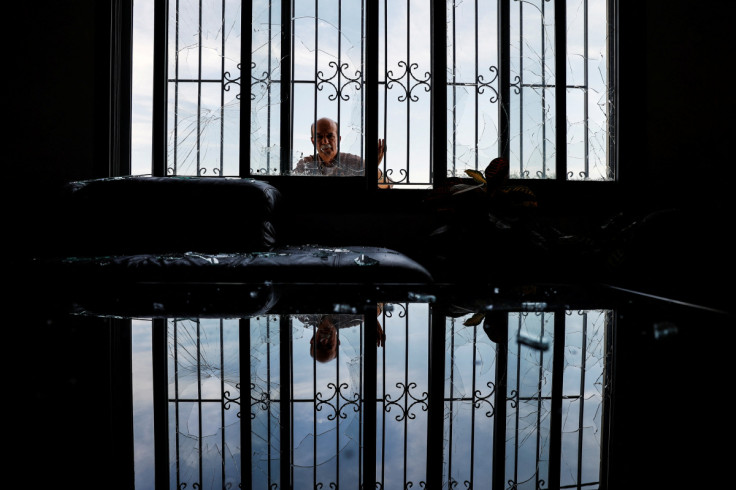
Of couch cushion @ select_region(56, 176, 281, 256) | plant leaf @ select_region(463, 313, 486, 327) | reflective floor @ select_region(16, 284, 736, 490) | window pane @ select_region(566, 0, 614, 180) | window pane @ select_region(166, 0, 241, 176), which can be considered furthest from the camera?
window pane @ select_region(566, 0, 614, 180)

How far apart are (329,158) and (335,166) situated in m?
0.06

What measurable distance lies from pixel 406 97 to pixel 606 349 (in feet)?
8.85

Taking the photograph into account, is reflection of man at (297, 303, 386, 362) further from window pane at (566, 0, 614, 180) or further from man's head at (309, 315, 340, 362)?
window pane at (566, 0, 614, 180)

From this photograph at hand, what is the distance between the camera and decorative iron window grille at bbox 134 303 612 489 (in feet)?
0.62

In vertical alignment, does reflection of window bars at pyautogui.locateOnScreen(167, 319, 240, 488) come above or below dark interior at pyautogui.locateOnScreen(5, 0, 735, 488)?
below

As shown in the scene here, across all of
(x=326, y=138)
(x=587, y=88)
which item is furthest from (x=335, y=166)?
(x=587, y=88)

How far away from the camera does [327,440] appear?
214 mm

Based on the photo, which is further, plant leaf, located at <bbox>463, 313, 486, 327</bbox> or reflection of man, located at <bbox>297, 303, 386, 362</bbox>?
plant leaf, located at <bbox>463, 313, 486, 327</bbox>

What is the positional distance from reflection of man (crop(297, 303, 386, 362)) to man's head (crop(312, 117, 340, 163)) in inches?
95.3

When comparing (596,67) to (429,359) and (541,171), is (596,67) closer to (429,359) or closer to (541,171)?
(541,171)

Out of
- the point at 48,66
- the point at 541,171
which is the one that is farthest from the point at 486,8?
the point at 48,66

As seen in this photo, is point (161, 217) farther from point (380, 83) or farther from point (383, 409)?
point (383, 409)

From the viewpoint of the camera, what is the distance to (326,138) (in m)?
2.82

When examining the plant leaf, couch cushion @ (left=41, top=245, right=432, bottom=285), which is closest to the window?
couch cushion @ (left=41, top=245, right=432, bottom=285)
